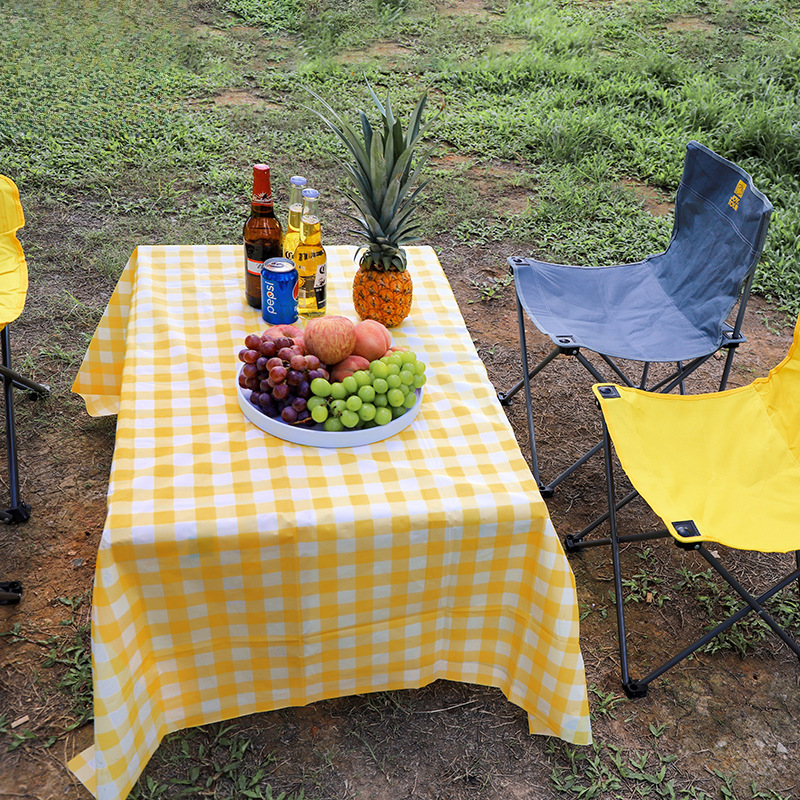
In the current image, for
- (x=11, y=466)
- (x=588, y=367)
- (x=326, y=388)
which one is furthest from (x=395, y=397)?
(x=11, y=466)

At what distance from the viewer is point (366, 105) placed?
19.7 feet

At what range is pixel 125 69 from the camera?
20.8 feet

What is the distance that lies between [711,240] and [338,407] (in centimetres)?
193

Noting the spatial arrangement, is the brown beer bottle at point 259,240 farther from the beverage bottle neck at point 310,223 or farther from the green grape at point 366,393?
the green grape at point 366,393

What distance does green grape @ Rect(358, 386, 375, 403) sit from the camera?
69.2 inches

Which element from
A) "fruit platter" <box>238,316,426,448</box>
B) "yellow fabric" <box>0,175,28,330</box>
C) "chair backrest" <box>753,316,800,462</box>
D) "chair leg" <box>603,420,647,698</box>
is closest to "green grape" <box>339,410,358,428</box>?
"fruit platter" <box>238,316,426,448</box>

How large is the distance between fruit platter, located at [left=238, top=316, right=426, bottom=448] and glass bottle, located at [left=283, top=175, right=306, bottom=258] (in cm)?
46

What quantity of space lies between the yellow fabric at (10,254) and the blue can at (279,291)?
43.0 inches

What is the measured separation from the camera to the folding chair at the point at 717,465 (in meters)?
2.10

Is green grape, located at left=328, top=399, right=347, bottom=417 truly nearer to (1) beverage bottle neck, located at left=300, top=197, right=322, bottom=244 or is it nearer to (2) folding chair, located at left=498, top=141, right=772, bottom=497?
(1) beverage bottle neck, located at left=300, top=197, right=322, bottom=244

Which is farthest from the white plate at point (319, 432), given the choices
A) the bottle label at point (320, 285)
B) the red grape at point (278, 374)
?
the bottle label at point (320, 285)

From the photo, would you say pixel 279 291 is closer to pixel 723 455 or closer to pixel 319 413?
pixel 319 413

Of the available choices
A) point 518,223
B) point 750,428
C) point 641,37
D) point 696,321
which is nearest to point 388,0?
point 641,37

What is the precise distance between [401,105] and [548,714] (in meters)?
5.09
